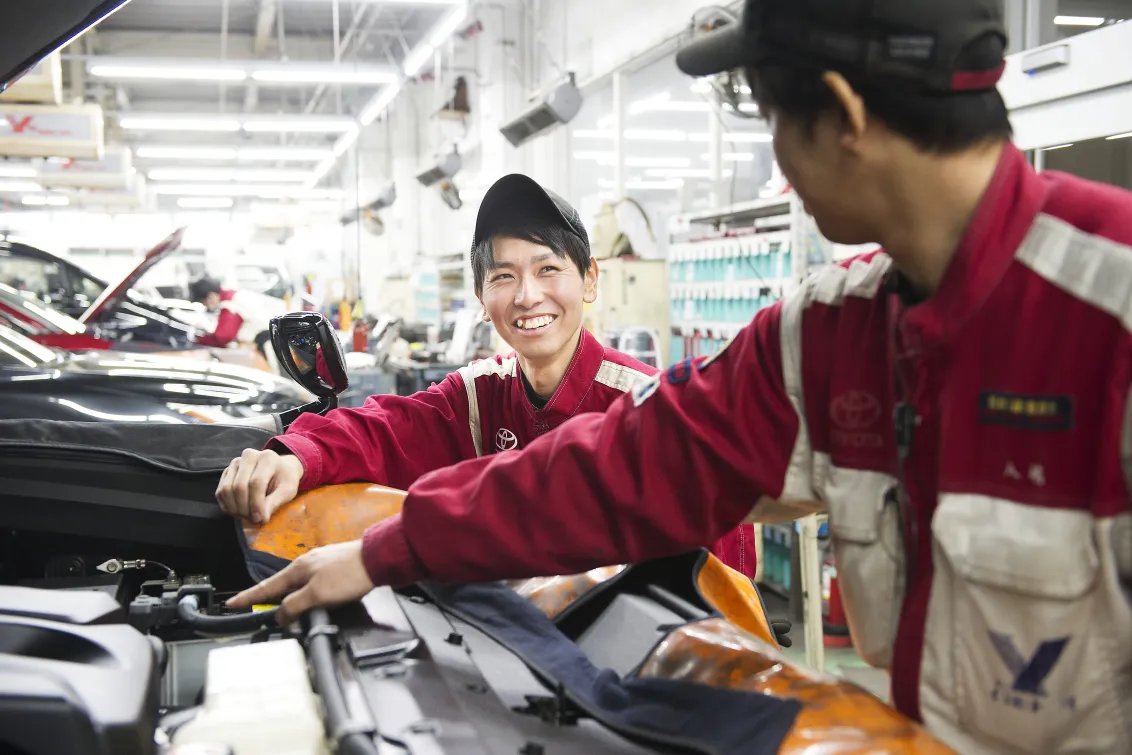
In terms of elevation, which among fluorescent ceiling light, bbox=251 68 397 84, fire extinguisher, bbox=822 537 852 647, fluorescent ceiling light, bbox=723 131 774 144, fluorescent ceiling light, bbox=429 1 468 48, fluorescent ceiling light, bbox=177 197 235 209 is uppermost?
fluorescent ceiling light, bbox=177 197 235 209

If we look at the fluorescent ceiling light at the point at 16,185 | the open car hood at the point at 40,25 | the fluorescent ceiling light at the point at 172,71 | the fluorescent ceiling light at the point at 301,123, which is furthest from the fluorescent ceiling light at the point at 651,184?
the open car hood at the point at 40,25

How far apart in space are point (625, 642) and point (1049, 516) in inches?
23.7

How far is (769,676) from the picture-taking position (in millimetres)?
1080

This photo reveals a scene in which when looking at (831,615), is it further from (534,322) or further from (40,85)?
(40,85)

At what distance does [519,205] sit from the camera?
2037mm

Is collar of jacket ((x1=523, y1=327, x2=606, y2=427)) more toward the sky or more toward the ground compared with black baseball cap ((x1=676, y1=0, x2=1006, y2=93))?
more toward the ground

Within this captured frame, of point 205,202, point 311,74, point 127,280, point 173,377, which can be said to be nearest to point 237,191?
point 205,202

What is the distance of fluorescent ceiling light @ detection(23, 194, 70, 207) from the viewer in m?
25.1

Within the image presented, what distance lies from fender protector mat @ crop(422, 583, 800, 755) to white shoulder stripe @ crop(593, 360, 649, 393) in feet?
2.64

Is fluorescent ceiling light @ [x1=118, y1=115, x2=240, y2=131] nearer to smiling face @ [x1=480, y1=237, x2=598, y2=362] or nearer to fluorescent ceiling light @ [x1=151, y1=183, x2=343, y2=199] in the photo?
fluorescent ceiling light @ [x1=151, y1=183, x2=343, y2=199]

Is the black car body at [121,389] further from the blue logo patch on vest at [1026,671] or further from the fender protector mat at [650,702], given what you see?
the blue logo patch on vest at [1026,671]

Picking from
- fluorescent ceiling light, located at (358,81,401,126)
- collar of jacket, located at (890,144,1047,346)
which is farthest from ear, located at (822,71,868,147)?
fluorescent ceiling light, located at (358,81,401,126)

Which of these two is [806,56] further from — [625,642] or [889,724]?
[625,642]

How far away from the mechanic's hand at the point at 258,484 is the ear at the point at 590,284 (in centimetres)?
79
